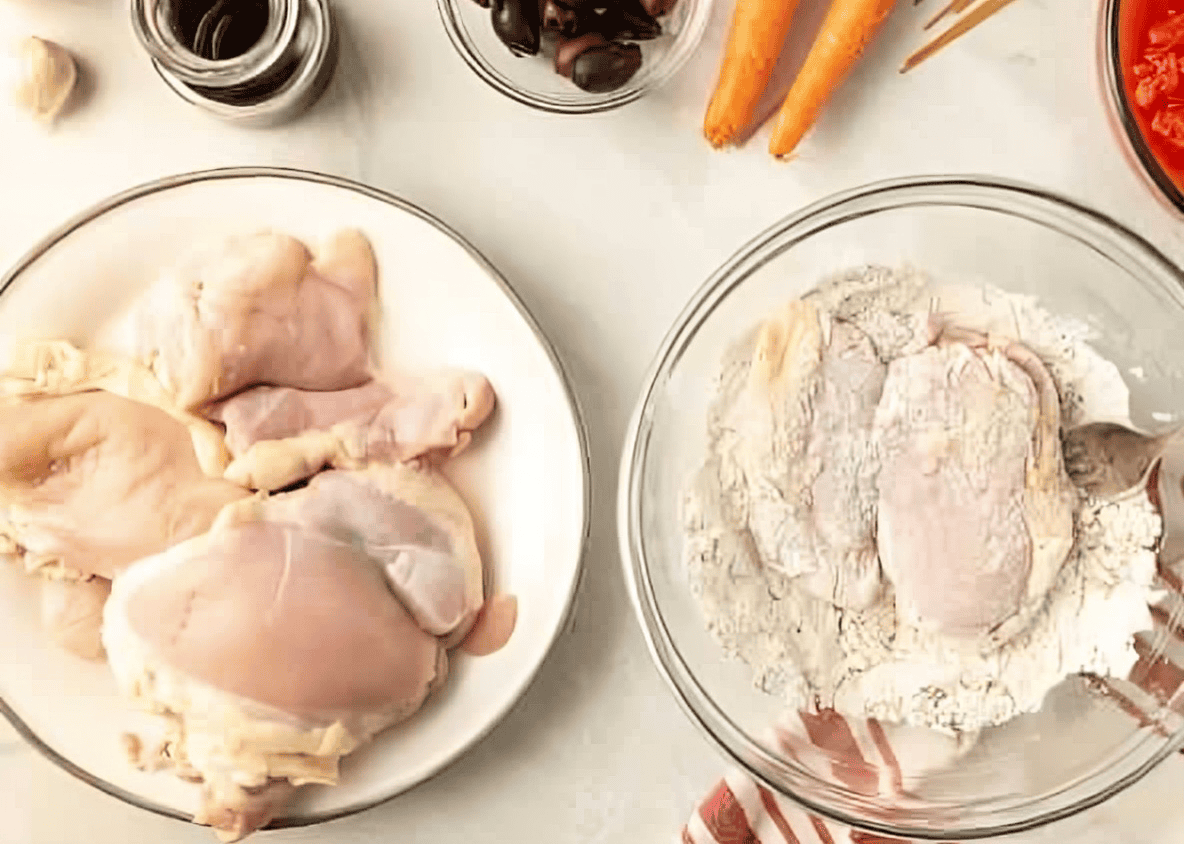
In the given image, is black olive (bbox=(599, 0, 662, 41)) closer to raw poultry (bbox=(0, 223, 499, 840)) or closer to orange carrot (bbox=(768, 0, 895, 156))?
orange carrot (bbox=(768, 0, 895, 156))

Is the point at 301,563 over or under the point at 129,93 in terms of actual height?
under

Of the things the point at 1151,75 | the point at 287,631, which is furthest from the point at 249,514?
the point at 1151,75

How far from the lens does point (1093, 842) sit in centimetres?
92

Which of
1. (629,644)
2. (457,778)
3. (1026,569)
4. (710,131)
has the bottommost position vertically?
(457,778)

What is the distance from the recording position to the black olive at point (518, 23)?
86 cm

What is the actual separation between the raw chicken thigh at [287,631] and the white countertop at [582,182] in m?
0.11

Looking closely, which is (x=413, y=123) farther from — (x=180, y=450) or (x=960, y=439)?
Result: (x=960, y=439)

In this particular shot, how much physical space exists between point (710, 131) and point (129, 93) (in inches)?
16.8

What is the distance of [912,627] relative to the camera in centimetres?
86

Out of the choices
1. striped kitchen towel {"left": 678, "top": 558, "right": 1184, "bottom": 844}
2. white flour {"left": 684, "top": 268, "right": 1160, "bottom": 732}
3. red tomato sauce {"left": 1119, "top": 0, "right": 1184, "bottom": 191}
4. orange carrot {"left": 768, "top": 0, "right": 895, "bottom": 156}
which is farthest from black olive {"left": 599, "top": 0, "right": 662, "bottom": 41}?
striped kitchen towel {"left": 678, "top": 558, "right": 1184, "bottom": 844}

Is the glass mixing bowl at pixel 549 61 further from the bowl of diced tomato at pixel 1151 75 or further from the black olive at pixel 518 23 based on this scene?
A: the bowl of diced tomato at pixel 1151 75

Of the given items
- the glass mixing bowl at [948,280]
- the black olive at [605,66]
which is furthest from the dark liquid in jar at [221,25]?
the glass mixing bowl at [948,280]

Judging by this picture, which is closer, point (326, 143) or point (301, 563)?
point (301, 563)

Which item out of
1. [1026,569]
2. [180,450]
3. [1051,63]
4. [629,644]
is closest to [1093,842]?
[1026,569]
